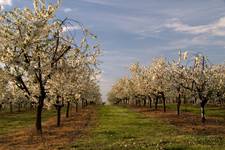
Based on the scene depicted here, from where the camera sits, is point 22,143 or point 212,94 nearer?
point 22,143

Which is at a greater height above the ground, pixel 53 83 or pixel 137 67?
pixel 137 67

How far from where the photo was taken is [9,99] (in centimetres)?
11144

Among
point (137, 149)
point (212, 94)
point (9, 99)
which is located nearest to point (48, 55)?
point (137, 149)

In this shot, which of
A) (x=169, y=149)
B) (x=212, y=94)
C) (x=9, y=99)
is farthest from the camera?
(x=9, y=99)

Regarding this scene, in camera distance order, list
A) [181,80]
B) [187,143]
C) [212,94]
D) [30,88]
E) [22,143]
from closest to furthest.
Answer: [187,143] → [22,143] → [30,88] → [212,94] → [181,80]

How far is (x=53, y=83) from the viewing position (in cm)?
3978

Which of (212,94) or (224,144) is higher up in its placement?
(212,94)

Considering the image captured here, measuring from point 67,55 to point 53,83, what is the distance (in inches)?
159

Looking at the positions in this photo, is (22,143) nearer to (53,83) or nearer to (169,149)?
(53,83)

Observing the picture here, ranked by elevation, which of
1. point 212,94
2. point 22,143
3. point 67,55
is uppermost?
point 67,55

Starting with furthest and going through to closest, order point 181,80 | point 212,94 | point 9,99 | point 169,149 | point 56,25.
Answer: point 9,99, point 181,80, point 212,94, point 56,25, point 169,149

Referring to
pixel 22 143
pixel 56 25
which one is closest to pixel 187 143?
pixel 56 25

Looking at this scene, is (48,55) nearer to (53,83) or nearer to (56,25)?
(56,25)

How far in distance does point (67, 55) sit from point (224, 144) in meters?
17.9
